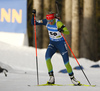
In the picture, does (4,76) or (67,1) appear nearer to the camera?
(4,76)

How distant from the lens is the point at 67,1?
13375mm

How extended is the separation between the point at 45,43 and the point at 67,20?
1618 mm

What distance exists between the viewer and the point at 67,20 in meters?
13.5

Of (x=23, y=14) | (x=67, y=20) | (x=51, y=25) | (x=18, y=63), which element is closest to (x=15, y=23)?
(x=23, y=14)

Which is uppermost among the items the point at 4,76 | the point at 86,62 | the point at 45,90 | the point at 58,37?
the point at 58,37

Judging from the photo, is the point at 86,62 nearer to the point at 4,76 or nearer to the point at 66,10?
the point at 66,10

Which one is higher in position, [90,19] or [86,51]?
[90,19]

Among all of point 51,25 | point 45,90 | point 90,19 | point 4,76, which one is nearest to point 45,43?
→ point 90,19

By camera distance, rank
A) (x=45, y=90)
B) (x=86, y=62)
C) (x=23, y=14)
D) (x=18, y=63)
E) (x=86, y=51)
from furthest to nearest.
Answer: (x=23, y=14)
(x=86, y=51)
(x=86, y=62)
(x=18, y=63)
(x=45, y=90)

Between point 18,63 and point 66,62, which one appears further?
point 18,63

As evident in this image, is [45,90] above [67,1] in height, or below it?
below

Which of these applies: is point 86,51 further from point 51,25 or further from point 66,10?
point 51,25

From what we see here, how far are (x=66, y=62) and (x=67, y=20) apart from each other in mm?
7826

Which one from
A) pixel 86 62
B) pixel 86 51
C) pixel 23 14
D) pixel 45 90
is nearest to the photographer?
pixel 45 90
